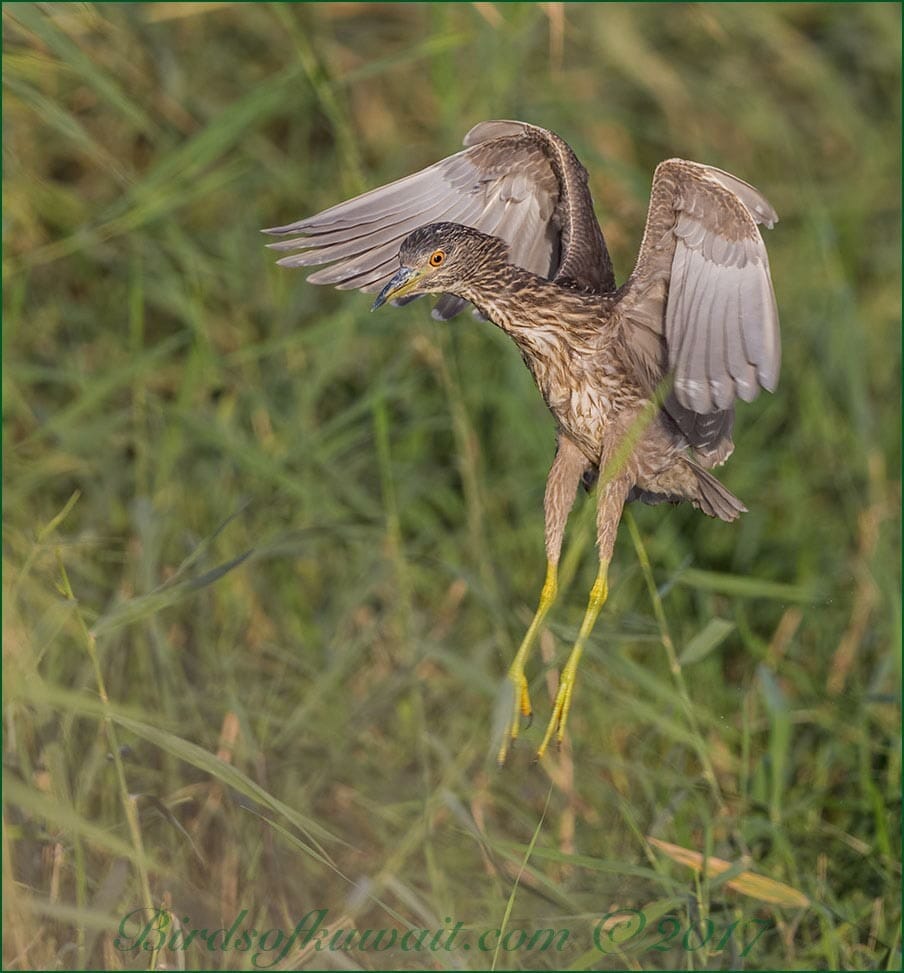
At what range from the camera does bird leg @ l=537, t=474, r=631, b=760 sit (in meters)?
2.99

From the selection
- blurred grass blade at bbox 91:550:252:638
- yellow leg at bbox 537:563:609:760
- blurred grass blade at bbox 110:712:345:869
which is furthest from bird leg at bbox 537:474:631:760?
blurred grass blade at bbox 91:550:252:638

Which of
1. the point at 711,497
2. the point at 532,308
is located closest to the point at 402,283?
the point at 532,308

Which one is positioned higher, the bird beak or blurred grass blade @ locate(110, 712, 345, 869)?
the bird beak

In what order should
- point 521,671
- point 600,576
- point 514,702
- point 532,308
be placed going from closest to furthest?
point 514,702
point 521,671
point 600,576
point 532,308

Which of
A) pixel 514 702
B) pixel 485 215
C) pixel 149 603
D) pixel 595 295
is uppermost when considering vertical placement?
pixel 485 215

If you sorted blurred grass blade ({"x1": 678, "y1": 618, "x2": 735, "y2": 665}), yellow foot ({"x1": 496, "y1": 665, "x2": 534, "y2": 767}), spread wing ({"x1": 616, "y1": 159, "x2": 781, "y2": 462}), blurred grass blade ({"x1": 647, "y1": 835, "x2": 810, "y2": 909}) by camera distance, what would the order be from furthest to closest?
blurred grass blade ({"x1": 647, "y1": 835, "x2": 810, "y2": 909}), blurred grass blade ({"x1": 678, "y1": 618, "x2": 735, "y2": 665}), spread wing ({"x1": 616, "y1": 159, "x2": 781, "y2": 462}), yellow foot ({"x1": 496, "y1": 665, "x2": 534, "y2": 767})

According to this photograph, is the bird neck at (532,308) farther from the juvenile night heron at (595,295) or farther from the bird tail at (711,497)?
the bird tail at (711,497)

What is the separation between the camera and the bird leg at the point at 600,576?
299 centimetres

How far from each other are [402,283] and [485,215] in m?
0.61

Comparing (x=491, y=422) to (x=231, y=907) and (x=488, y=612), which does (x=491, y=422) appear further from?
(x=231, y=907)

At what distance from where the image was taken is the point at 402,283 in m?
3.15

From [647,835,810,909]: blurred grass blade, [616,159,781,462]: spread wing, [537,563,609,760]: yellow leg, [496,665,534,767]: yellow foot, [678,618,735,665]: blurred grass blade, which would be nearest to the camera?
[496,665,534,767]: yellow foot

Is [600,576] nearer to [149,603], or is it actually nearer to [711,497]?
[711,497]

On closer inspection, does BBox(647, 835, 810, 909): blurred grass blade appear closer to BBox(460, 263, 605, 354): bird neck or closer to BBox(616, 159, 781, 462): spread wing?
BBox(616, 159, 781, 462): spread wing
